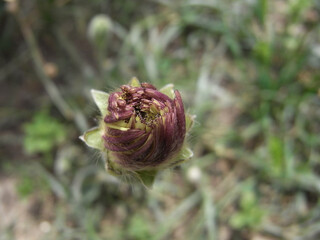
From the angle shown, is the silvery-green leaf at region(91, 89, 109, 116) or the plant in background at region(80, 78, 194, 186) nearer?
the plant in background at region(80, 78, 194, 186)

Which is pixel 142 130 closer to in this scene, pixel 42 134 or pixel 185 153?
pixel 185 153

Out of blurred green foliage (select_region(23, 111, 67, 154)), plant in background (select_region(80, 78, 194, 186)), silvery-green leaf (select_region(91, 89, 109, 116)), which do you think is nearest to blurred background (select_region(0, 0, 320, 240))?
blurred green foliage (select_region(23, 111, 67, 154))

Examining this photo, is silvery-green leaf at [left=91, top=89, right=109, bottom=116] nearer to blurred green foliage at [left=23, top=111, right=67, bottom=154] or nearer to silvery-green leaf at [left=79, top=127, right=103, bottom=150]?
silvery-green leaf at [left=79, top=127, right=103, bottom=150]

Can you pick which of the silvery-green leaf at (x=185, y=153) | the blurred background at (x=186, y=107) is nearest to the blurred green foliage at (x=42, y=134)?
the blurred background at (x=186, y=107)

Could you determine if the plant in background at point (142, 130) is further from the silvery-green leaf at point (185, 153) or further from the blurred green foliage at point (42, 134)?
the blurred green foliage at point (42, 134)

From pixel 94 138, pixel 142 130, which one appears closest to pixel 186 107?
pixel 94 138

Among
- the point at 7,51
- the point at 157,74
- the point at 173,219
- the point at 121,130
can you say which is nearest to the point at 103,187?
the point at 173,219
